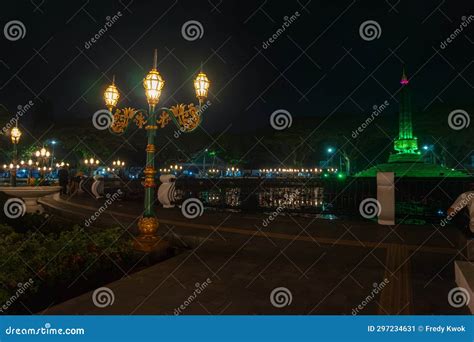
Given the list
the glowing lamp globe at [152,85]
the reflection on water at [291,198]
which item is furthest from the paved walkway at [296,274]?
the glowing lamp globe at [152,85]

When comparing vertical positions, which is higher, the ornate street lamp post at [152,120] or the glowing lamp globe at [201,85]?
the glowing lamp globe at [201,85]

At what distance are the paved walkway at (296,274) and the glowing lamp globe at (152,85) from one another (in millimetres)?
3580

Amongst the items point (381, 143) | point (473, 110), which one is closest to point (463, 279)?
point (473, 110)

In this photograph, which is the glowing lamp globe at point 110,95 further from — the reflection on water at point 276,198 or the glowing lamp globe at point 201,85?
the reflection on water at point 276,198

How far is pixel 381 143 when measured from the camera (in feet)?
157

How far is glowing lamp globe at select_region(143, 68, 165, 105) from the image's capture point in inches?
273

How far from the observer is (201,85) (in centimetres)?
729

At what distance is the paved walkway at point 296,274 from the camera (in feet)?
13.3

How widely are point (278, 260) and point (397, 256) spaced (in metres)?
2.53

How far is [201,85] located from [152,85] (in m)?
1.14

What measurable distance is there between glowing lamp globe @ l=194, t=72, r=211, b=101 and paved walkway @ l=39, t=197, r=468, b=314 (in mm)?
3581

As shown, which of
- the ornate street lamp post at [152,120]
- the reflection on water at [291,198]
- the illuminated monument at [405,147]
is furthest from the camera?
the illuminated monument at [405,147]

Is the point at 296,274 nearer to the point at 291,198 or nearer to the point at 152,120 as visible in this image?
the point at 152,120

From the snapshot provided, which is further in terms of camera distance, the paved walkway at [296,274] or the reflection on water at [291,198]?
the reflection on water at [291,198]
